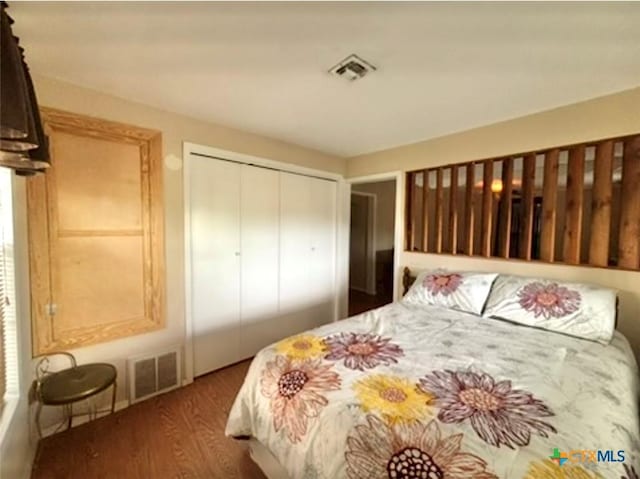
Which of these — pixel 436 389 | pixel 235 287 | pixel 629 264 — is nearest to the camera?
pixel 436 389

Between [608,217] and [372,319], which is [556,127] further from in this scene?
[372,319]

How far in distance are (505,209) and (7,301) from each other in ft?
10.8

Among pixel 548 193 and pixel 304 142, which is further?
pixel 304 142

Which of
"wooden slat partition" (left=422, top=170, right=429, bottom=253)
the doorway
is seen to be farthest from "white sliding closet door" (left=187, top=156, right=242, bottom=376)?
the doorway

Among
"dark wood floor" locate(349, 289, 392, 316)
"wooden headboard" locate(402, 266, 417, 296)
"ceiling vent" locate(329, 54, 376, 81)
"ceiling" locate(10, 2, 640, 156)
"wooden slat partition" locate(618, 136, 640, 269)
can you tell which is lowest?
"dark wood floor" locate(349, 289, 392, 316)

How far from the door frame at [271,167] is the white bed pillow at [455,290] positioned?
54.2 inches

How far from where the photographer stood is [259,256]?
2812 mm

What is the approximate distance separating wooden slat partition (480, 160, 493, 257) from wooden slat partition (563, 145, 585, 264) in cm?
51

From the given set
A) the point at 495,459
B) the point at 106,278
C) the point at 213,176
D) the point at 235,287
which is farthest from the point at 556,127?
the point at 106,278

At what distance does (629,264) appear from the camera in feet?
5.93

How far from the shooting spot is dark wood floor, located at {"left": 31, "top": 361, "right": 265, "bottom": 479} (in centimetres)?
148

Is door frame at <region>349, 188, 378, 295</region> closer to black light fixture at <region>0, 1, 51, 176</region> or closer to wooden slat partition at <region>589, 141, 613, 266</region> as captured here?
wooden slat partition at <region>589, 141, 613, 266</region>

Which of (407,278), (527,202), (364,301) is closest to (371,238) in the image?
(364,301)

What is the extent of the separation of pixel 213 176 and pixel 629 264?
10.2ft
